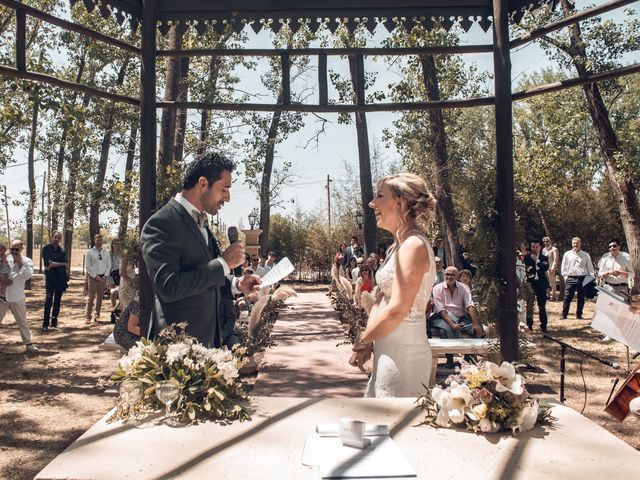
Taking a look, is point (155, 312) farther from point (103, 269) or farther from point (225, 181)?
point (103, 269)

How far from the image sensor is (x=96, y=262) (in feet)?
46.2

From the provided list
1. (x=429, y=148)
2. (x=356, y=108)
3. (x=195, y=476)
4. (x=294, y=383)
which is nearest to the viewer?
(x=195, y=476)

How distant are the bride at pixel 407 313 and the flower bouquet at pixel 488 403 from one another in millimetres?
699

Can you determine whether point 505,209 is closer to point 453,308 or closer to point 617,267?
point 453,308

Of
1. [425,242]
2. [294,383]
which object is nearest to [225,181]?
[425,242]

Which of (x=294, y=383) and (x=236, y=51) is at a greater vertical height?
(x=236, y=51)

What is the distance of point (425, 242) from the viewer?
2.95 m

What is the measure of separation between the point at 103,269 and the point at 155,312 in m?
11.8

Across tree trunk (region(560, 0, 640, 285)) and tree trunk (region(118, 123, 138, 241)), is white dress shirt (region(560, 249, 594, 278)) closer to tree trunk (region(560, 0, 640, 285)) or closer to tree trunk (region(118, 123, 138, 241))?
tree trunk (region(560, 0, 640, 285))

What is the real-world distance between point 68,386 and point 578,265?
11411 mm

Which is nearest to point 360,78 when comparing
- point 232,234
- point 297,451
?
point 232,234

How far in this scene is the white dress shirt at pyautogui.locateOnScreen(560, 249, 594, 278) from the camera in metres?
14.0

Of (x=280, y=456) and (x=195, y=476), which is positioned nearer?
(x=195, y=476)

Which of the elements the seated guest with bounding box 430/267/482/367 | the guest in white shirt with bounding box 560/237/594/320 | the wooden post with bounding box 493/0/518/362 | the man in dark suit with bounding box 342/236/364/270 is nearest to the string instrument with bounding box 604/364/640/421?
the wooden post with bounding box 493/0/518/362
